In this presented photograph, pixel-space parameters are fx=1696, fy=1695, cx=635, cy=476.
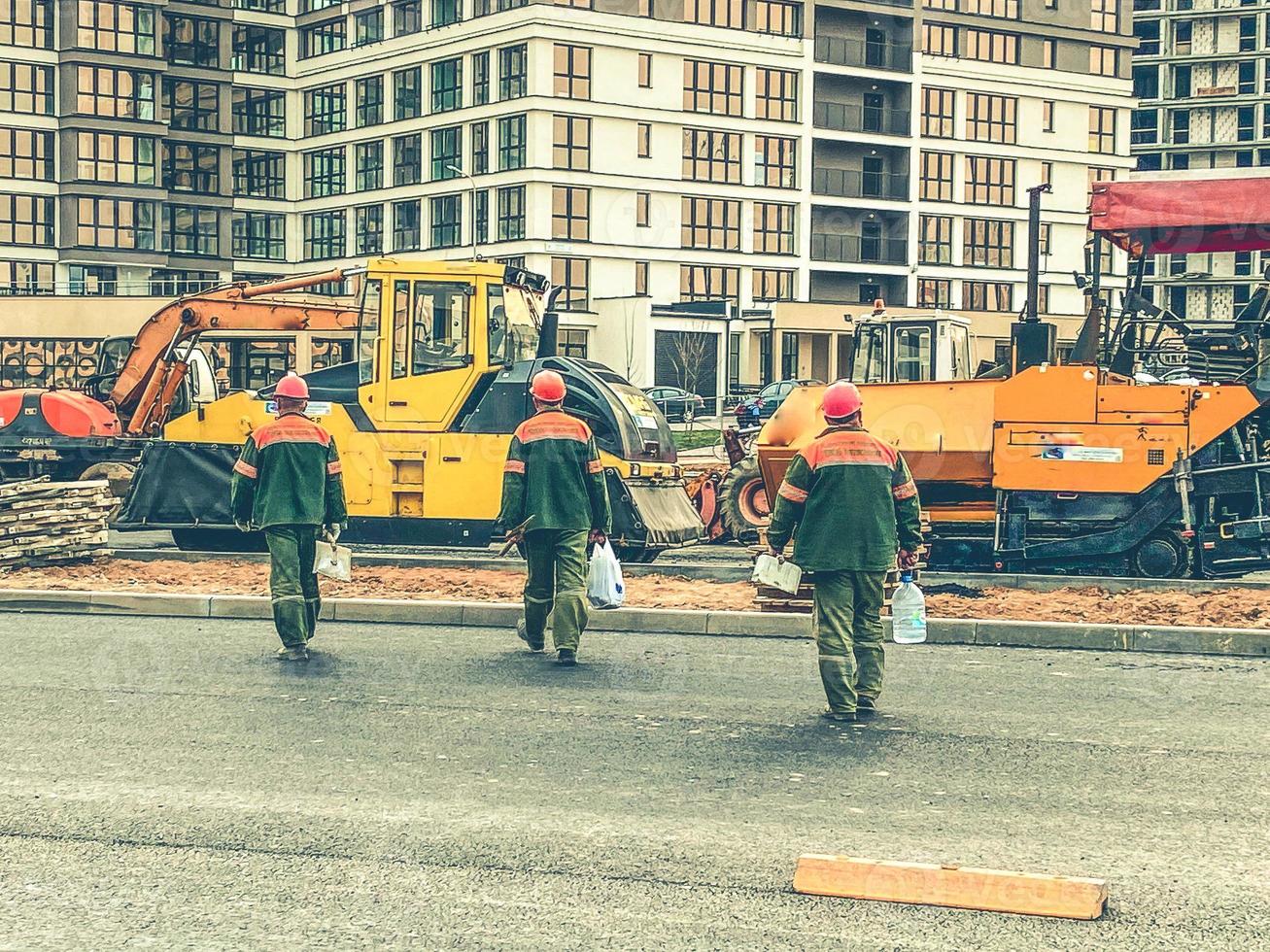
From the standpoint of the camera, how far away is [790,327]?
72.2m

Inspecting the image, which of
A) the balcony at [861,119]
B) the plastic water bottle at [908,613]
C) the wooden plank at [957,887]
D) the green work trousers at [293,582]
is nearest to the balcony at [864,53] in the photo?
the balcony at [861,119]

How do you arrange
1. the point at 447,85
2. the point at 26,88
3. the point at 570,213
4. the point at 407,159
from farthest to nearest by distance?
the point at 407,159, the point at 447,85, the point at 26,88, the point at 570,213

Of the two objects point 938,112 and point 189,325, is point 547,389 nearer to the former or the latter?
point 189,325

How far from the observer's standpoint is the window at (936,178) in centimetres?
7700

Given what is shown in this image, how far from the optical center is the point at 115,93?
234 feet

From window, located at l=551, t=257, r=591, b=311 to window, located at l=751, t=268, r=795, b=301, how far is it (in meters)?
7.90

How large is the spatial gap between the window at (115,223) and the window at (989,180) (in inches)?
1442

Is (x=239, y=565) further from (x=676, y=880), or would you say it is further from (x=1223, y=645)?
(x=676, y=880)

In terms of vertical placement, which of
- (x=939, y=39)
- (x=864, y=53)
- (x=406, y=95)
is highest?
(x=939, y=39)

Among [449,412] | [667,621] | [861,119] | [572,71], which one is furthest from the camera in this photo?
[861,119]

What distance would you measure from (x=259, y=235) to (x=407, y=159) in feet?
33.3

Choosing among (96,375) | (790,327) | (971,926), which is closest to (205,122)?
(790,327)

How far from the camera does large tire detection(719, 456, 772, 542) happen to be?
1928cm

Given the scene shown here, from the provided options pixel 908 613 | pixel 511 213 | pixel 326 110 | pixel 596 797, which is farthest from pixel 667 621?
pixel 326 110
